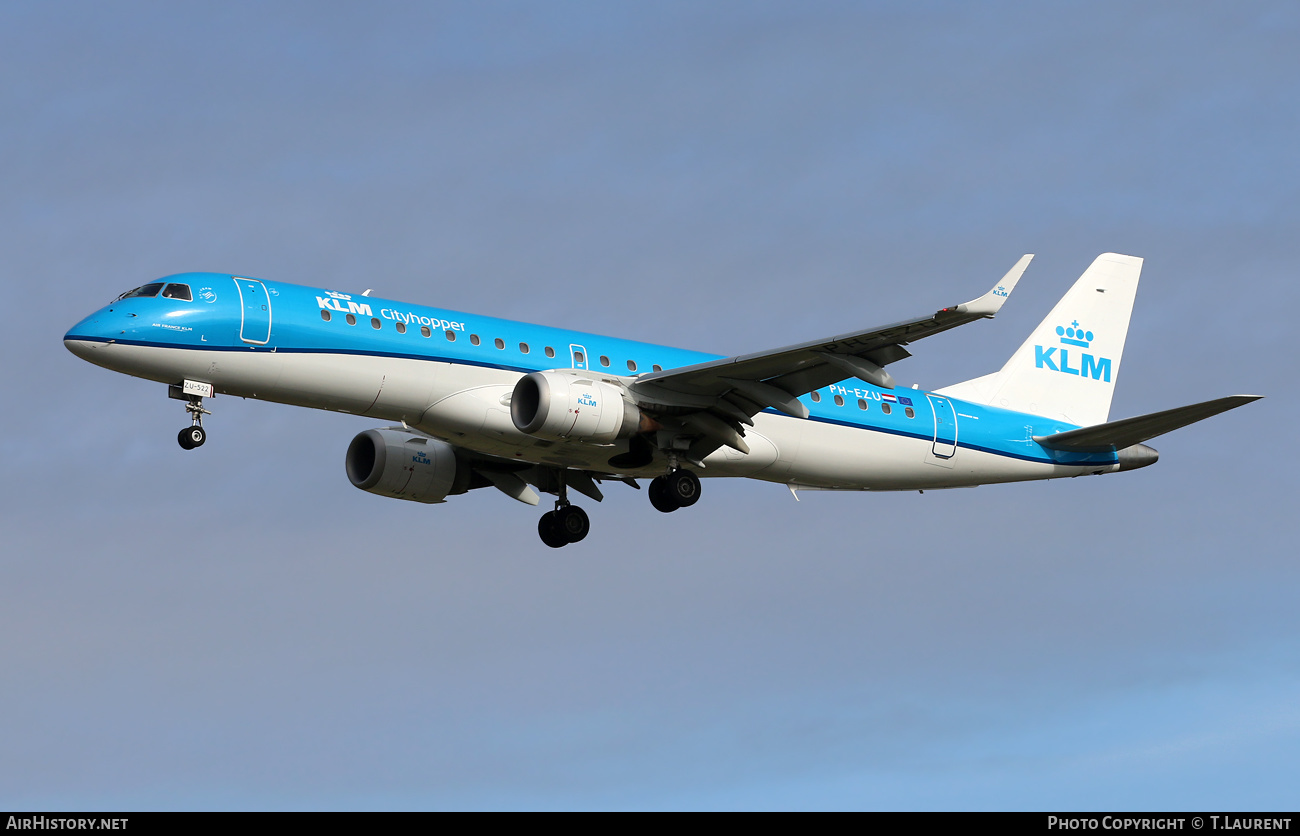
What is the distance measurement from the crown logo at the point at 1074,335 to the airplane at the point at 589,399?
0.67 m

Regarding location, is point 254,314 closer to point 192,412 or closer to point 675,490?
point 192,412

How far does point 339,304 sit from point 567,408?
537 centimetres

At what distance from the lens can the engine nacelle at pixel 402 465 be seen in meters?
39.1

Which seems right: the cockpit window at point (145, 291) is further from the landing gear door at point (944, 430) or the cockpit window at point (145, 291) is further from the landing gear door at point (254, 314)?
the landing gear door at point (944, 430)

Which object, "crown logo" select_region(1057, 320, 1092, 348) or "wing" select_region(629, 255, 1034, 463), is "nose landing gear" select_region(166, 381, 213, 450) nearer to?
"wing" select_region(629, 255, 1034, 463)

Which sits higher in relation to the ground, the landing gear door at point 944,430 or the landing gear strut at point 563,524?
the landing gear door at point 944,430

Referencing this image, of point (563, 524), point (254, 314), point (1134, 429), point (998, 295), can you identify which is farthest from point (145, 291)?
point (1134, 429)

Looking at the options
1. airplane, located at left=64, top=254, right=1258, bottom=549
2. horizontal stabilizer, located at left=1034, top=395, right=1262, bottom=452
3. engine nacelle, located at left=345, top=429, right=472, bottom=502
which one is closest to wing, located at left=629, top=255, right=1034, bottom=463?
airplane, located at left=64, top=254, right=1258, bottom=549

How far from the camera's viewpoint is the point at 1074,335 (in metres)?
45.0

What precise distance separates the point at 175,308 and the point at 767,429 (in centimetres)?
1387

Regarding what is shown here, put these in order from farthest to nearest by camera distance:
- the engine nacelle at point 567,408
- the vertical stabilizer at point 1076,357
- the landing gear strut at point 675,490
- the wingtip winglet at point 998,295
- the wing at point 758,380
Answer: the vertical stabilizer at point 1076,357 → the landing gear strut at point 675,490 → the engine nacelle at point 567,408 → the wing at point 758,380 → the wingtip winglet at point 998,295

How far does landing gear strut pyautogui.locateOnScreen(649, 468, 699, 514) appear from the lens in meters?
37.0

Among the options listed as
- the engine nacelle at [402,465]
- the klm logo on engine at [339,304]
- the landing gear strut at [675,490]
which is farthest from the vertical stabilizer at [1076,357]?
the klm logo on engine at [339,304]

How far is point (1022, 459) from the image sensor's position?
136 ft
